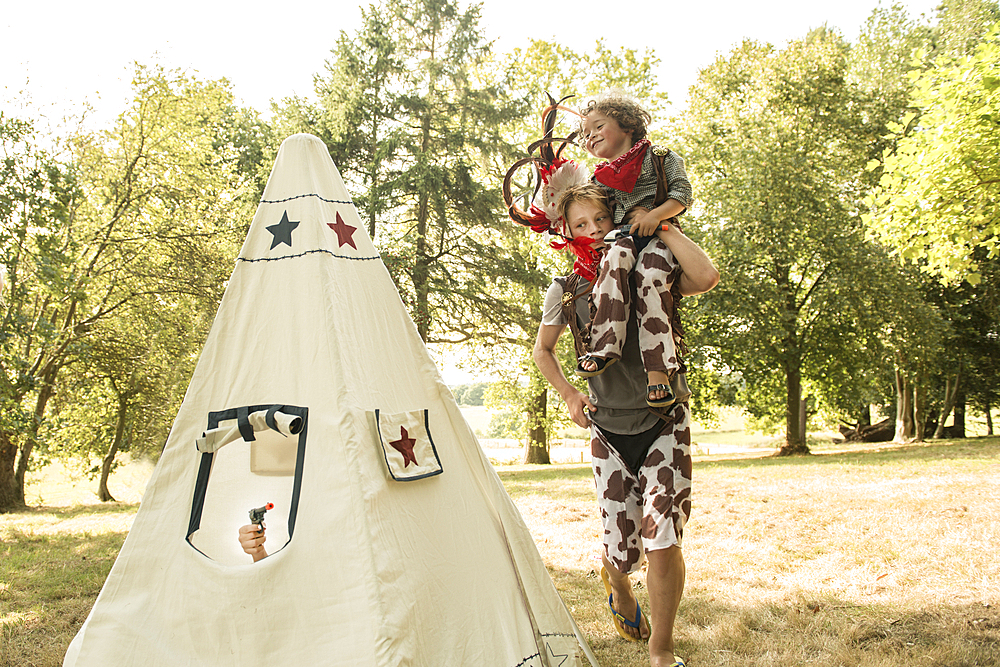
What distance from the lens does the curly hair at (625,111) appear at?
261 centimetres

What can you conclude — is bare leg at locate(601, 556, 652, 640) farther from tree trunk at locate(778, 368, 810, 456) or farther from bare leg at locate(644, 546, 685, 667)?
tree trunk at locate(778, 368, 810, 456)

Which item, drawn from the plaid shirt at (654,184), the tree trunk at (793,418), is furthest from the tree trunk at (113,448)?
the tree trunk at (793,418)

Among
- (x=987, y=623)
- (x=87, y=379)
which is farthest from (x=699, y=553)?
(x=87, y=379)

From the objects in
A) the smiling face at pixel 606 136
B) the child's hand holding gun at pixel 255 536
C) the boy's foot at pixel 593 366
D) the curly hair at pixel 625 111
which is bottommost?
the child's hand holding gun at pixel 255 536

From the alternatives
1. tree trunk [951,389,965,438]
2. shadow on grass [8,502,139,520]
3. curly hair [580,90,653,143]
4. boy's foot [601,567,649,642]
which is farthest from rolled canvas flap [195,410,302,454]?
tree trunk [951,389,965,438]

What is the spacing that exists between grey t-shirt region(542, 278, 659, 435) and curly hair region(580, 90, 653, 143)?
790mm

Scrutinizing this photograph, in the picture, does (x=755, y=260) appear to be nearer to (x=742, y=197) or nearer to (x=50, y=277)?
(x=742, y=197)

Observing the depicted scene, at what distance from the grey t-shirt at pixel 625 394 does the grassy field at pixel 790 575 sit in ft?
3.49

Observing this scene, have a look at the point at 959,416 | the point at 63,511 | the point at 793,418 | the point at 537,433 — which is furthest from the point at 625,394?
the point at 959,416

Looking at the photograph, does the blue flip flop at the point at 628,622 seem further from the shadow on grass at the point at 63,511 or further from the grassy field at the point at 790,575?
the shadow on grass at the point at 63,511

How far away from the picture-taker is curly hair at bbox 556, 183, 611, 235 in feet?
8.39

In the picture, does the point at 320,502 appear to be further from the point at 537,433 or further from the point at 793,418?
the point at 537,433

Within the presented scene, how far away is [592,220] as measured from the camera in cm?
257

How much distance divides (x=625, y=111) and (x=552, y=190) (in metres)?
0.45
